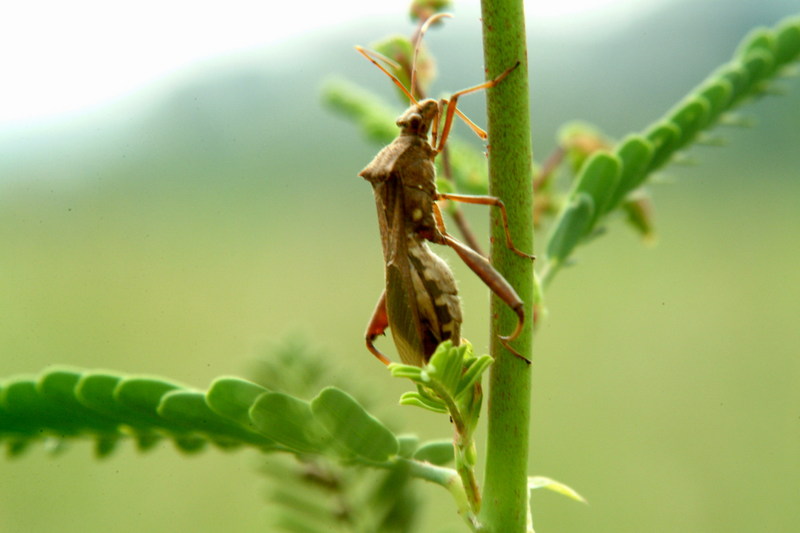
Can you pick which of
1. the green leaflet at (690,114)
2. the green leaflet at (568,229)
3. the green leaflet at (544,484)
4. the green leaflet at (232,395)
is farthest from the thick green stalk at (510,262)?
the green leaflet at (690,114)

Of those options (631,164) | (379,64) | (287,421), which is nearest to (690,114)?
(631,164)

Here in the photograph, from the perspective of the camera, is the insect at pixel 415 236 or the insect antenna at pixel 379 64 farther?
the insect antenna at pixel 379 64

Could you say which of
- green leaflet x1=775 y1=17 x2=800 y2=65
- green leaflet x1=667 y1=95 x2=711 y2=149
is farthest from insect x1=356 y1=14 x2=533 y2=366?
green leaflet x1=775 y1=17 x2=800 y2=65

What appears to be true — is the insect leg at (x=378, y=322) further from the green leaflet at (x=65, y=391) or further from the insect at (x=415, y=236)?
the green leaflet at (x=65, y=391)

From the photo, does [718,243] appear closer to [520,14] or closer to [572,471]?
[572,471]

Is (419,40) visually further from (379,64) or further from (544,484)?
(544,484)

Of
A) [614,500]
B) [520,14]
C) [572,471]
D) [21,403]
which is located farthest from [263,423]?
[572,471]

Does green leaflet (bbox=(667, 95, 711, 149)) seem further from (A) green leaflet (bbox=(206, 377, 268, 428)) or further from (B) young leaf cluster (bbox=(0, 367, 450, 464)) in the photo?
(A) green leaflet (bbox=(206, 377, 268, 428))
